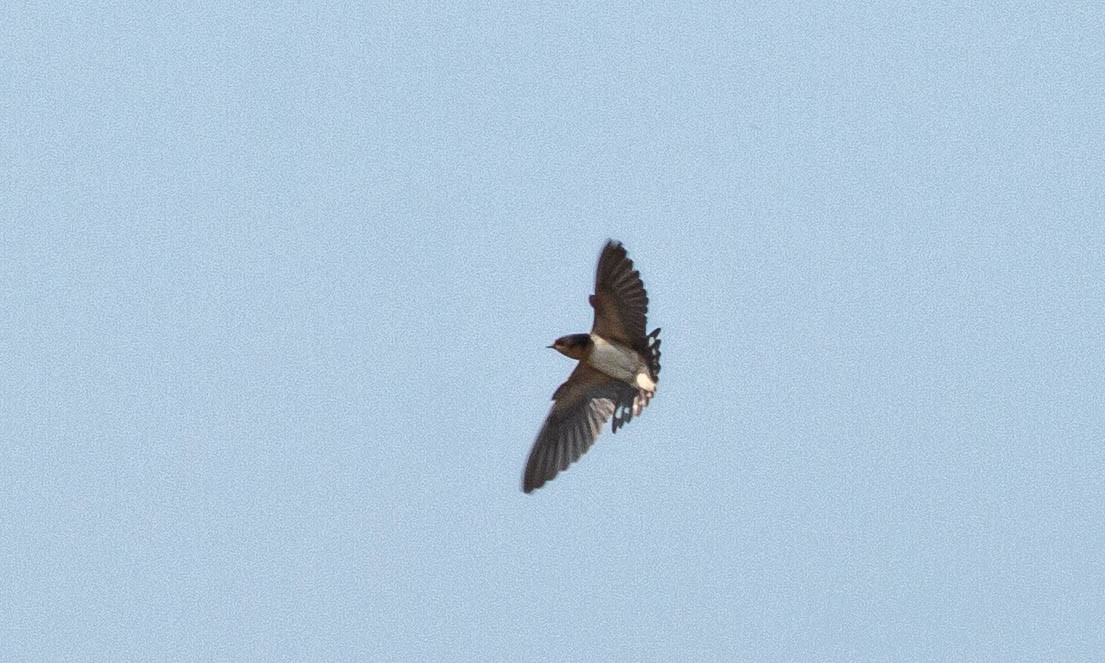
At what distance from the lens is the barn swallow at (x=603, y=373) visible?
546 inches

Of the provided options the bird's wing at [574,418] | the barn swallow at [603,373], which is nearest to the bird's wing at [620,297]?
the barn swallow at [603,373]

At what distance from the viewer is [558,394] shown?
1434 cm

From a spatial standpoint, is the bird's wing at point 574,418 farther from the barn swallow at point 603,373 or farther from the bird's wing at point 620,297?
the bird's wing at point 620,297

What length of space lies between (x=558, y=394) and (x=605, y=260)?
121 cm

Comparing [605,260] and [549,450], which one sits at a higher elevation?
[605,260]

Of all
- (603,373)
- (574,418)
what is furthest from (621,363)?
(574,418)

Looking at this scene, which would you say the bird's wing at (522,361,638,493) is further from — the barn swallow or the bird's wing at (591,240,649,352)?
the bird's wing at (591,240,649,352)

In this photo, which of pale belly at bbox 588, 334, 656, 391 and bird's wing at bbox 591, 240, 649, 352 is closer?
bird's wing at bbox 591, 240, 649, 352

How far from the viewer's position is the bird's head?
46.4ft

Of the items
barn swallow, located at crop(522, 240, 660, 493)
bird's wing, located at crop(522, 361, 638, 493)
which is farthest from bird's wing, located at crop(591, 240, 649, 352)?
bird's wing, located at crop(522, 361, 638, 493)

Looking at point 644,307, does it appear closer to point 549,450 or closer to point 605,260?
point 605,260

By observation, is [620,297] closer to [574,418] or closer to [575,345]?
[575,345]

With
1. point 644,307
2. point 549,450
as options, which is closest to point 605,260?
point 644,307

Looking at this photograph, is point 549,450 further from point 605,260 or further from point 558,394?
point 605,260
